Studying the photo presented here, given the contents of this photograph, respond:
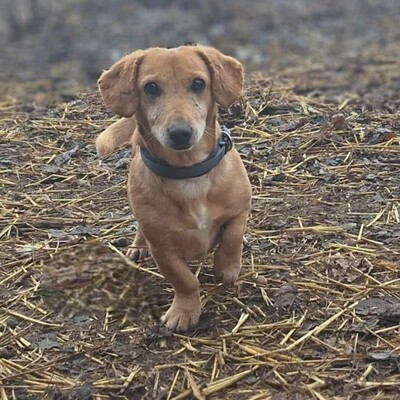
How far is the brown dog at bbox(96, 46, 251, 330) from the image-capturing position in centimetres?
321

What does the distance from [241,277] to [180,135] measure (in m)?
0.82

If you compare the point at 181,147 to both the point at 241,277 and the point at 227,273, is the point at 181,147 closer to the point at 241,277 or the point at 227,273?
the point at 227,273

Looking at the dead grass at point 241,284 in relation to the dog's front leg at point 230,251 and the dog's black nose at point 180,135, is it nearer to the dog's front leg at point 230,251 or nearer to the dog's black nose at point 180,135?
the dog's front leg at point 230,251

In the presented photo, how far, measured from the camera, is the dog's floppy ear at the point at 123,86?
131 inches

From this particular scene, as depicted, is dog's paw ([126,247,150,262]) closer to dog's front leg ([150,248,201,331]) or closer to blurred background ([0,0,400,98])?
dog's front leg ([150,248,201,331])

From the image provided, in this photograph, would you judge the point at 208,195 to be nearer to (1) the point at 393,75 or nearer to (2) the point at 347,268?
(2) the point at 347,268

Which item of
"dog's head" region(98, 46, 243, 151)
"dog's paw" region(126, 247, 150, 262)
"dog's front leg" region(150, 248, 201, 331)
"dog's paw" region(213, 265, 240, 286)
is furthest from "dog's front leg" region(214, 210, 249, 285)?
"dog's paw" region(126, 247, 150, 262)

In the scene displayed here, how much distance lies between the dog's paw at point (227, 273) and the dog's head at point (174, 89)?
0.59m

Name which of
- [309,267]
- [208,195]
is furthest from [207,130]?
[309,267]

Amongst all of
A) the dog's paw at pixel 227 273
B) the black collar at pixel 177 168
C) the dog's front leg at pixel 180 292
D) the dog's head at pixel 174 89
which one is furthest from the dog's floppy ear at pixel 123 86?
the dog's paw at pixel 227 273

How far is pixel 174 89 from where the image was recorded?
10.5ft

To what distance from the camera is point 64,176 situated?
5.11 meters

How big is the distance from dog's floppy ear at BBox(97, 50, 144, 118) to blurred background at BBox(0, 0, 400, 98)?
380 cm

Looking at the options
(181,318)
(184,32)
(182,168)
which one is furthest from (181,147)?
(184,32)
